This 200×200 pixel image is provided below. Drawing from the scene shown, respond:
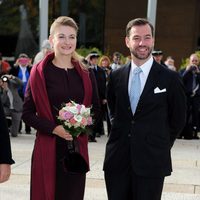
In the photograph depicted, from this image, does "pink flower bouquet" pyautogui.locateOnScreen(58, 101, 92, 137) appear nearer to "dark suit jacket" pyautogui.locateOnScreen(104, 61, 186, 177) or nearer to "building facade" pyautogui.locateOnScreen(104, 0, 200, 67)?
"dark suit jacket" pyautogui.locateOnScreen(104, 61, 186, 177)

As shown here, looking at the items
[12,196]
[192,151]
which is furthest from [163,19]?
[12,196]

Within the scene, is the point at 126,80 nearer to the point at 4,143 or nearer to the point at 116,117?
the point at 116,117

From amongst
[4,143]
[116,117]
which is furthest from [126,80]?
[4,143]

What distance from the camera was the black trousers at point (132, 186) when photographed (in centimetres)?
384

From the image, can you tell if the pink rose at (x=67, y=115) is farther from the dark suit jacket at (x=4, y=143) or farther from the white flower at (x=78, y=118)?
the dark suit jacket at (x=4, y=143)

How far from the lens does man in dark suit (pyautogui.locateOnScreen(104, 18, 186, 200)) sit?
3818 mm

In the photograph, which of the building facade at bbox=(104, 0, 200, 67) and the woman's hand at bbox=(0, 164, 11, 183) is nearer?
the woman's hand at bbox=(0, 164, 11, 183)

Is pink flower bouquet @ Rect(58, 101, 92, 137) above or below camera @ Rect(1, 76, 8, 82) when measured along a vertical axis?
above

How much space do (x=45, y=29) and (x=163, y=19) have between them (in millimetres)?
9210

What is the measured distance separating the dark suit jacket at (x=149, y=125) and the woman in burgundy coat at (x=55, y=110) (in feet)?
1.06

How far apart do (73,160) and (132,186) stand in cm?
54

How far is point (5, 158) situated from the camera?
3363mm

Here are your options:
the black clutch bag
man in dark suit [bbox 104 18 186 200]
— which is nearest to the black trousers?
man in dark suit [bbox 104 18 186 200]

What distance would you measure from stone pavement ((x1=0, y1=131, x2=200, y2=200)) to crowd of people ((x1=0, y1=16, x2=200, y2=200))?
1.97 m
